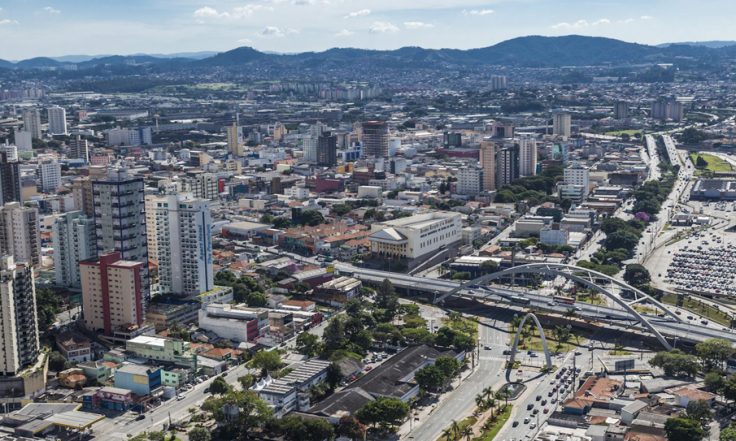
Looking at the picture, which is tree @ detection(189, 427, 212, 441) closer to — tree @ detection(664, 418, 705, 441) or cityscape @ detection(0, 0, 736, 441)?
cityscape @ detection(0, 0, 736, 441)

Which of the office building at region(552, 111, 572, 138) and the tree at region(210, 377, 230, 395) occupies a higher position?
the office building at region(552, 111, 572, 138)

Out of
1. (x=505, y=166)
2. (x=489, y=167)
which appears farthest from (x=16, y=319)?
(x=505, y=166)

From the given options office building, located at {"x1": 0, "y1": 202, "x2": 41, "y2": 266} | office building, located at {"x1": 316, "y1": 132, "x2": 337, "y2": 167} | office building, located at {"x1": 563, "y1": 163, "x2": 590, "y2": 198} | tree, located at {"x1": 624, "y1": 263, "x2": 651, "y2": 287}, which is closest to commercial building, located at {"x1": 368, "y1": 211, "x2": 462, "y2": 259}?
tree, located at {"x1": 624, "y1": 263, "x2": 651, "y2": 287}

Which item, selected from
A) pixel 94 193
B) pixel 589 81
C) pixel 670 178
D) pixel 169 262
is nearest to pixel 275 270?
pixel 169 262

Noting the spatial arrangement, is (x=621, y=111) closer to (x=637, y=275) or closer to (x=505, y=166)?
(x=505, y=166)

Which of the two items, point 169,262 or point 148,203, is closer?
point 169,262

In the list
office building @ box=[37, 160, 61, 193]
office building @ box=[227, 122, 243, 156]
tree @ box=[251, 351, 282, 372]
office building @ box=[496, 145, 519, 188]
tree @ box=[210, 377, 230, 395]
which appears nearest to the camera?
tree @ box=[210, 377, 230, 395]

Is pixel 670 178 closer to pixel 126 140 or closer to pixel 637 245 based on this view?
pixel 637 245

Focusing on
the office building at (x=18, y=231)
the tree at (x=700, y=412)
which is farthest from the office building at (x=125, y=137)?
the tree at (x=700, y=412)
